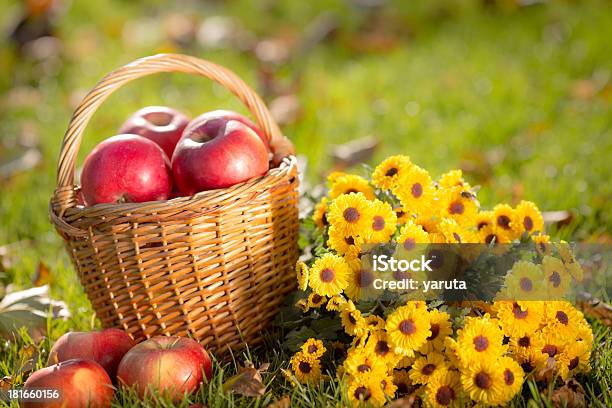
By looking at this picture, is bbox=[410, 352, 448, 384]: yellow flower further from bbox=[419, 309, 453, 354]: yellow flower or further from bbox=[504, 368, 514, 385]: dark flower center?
bbox=[504, 368, 514, 385]: dark flower center

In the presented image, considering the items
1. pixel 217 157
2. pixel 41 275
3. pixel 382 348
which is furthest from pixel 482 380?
pixel 41 275

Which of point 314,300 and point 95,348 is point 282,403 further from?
point 95,348

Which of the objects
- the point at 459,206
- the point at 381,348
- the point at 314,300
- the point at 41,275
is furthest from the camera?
the point at 41,275

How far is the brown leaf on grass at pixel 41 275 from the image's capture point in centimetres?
238

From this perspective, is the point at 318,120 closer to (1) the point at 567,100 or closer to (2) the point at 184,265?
(1) the point at 567,100

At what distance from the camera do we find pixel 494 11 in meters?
4.77

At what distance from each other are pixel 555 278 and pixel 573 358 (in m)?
0.20

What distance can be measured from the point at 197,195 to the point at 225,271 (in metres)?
0.23

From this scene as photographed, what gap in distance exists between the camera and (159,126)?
2129mm

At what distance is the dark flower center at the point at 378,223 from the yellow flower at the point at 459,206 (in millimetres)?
213

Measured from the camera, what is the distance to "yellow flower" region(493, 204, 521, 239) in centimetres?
190

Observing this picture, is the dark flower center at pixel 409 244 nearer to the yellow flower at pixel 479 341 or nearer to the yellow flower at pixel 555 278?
the yellow flower at pixel 479 341

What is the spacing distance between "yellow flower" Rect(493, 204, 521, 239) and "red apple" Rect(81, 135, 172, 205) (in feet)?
3.00

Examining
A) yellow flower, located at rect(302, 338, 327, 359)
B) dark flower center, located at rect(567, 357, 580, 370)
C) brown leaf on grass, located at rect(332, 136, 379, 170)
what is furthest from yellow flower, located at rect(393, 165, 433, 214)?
brown leaf on grass, located at rect(332, 136, 379, 170)
